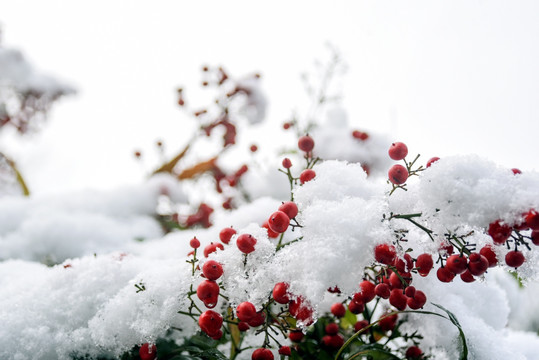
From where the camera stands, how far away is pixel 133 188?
6.97 ft

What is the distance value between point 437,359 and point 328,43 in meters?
1.93

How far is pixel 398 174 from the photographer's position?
76cm

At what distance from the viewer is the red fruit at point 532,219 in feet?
2.06

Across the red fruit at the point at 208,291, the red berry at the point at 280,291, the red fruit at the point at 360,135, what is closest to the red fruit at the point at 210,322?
the red fruit at the point at 208,291

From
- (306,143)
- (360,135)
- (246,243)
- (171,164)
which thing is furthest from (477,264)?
(171,164)

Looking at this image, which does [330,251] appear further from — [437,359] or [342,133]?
[342,133]

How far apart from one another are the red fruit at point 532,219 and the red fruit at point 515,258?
0.28 ft

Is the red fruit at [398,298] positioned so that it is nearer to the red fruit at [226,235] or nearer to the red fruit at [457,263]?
the red fruit at [457,263]

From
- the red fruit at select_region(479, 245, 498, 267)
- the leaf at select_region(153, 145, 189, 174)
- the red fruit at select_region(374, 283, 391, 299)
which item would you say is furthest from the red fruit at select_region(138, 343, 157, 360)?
the leaf at select_region(153, 145, 189, 174)

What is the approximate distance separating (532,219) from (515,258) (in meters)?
0.11

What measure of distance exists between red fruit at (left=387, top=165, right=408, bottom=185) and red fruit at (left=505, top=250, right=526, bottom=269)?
23cm

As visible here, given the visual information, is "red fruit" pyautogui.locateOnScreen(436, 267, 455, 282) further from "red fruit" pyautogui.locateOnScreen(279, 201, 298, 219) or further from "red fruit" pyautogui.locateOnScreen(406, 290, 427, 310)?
"red fruit" pyautogui.locateOnScreen(279, 201, 298, 219)

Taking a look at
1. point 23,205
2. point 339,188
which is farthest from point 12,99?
point 339,188

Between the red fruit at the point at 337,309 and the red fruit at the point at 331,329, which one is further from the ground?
the red fruit at the point at 337,309
